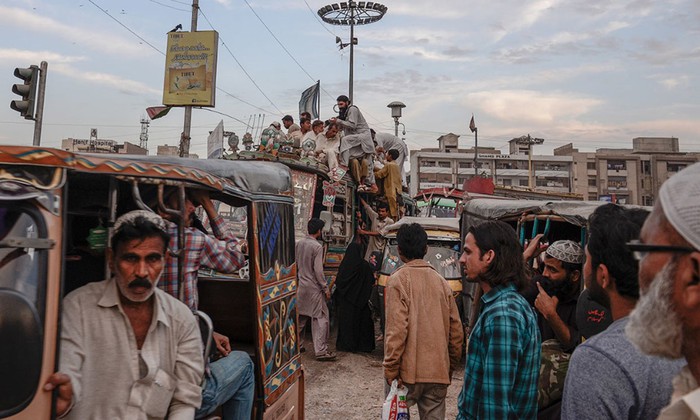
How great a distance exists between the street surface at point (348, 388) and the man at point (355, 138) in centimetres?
477

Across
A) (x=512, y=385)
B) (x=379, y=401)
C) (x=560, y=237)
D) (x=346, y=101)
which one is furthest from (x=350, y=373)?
(x=346, y=101)

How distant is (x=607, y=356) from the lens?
165 centimetres

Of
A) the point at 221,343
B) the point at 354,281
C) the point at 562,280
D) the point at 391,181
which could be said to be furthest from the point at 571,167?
the point at 221,343

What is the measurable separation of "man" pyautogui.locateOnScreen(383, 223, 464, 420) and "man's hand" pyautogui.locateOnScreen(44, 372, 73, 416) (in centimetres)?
230

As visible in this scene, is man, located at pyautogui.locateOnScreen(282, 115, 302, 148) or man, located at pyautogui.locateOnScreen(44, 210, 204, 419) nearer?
man, located at pyautogui.locateOnScreen(44, 210, 204, 419)

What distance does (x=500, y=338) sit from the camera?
8.59 ft

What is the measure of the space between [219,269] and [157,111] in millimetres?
15088

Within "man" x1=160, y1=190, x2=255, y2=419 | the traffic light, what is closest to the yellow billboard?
the traffic light

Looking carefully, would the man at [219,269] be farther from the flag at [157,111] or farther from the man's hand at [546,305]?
the flag at [157,111]

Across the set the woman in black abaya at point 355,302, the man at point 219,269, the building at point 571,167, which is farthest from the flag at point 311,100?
the building at point 571,167

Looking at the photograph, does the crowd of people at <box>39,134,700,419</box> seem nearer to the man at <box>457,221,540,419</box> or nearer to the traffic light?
the man at <box>457,221,540,419</box>

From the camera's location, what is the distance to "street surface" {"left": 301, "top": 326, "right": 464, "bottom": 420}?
646cm

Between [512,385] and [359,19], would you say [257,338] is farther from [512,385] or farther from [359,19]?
[359,19]

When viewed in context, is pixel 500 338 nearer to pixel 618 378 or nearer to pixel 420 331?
pixel 618 378
